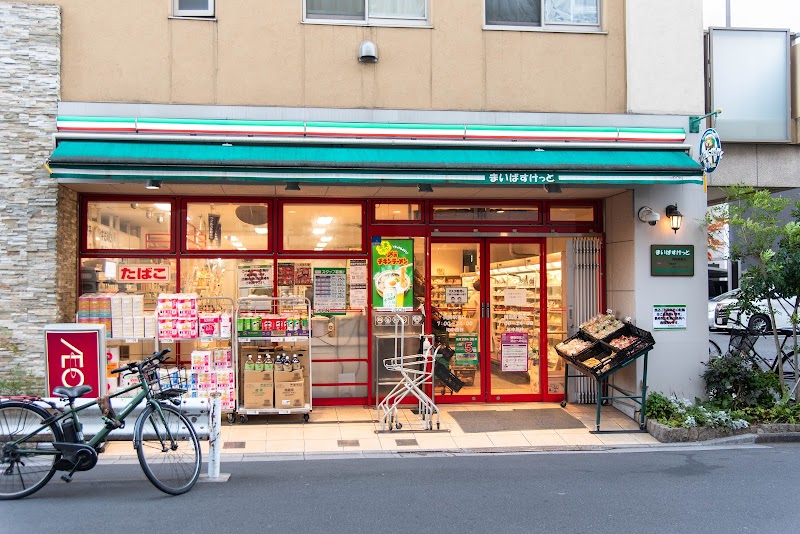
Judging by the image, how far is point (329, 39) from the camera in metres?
9.98

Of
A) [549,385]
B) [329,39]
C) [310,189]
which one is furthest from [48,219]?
[549,385]

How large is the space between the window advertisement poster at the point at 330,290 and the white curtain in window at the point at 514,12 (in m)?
4.36

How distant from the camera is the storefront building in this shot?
941 centimetres

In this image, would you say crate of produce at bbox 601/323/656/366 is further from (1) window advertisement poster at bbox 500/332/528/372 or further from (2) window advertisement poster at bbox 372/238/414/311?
(2) window advertisement poster at bbox 372/238/414/311

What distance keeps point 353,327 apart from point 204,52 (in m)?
4.51

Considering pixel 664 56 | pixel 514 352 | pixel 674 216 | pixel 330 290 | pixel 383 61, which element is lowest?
pixel 514 352

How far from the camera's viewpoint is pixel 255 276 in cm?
1073

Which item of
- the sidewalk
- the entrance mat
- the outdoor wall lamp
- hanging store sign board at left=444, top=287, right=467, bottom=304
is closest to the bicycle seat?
the sidewalk

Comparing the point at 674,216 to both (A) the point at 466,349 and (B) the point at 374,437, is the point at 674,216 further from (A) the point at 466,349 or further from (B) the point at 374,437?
(B) the point at 374,437

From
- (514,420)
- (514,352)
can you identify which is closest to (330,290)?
(514,352)

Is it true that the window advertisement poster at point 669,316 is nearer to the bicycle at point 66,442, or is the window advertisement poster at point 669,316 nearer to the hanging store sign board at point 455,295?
the hanging store sign board at point 455,295

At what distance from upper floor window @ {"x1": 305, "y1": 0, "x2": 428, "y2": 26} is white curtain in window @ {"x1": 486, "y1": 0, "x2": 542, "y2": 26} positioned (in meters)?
0.99

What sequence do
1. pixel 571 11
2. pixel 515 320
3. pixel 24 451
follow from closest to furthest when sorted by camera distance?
1. pixel 24 451
2. pixel 571 11
3. pixel 515 320

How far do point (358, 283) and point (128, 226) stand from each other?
3.49m
